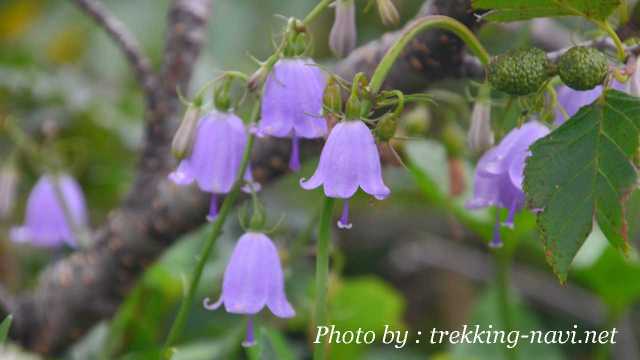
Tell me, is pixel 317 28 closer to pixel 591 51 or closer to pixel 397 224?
pixel 397 224

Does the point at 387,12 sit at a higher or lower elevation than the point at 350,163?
higher

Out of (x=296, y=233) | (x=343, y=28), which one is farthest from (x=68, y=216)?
(x=343, y=28)

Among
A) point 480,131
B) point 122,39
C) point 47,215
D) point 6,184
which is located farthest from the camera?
point 47,215

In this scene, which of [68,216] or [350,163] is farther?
[68,216]

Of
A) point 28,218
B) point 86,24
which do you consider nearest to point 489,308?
point 28,218

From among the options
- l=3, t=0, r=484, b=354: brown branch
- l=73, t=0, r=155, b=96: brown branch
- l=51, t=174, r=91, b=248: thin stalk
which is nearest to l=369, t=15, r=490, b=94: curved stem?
l=3, t=0, r=484, b=354: brown branch

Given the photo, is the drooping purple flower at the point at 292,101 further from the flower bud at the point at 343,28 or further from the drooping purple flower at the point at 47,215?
the drooping purple flower at the point at 47,215

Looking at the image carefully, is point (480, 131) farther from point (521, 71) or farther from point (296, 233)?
point (296, 233)
